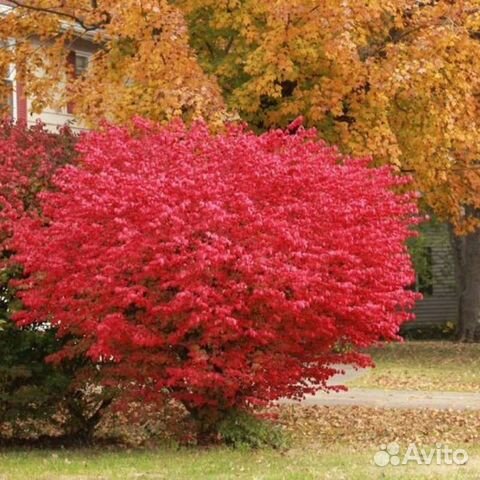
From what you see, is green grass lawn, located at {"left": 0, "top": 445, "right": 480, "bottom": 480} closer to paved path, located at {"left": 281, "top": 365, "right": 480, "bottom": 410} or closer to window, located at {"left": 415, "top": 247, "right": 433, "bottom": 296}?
paved path, located at {"left": 281, "top": 365, "right": 480, "bottom": 410}

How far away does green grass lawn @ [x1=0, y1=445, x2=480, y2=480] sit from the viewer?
38.1 ft

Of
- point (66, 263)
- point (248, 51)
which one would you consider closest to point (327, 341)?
point (66, 263)

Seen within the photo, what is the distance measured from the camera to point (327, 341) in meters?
13.5

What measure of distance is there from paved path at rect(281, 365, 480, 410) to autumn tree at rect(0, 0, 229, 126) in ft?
15.1

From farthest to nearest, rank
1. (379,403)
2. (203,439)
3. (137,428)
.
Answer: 1. (379,403)
2. (137,428)
3. (203,439)

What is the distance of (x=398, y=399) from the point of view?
19.2m

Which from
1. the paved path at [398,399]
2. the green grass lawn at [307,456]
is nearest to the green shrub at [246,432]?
the green grass lawn at [307,456]

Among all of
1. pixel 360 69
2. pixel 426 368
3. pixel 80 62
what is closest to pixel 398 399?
pixel 360 69

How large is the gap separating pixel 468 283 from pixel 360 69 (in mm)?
14573

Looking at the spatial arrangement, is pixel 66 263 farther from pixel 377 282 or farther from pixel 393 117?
pixel 393 117

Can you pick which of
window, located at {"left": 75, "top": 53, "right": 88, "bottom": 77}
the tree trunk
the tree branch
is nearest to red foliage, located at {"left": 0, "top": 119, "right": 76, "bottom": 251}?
the tree branch

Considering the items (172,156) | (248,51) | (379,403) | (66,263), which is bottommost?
(379,403)

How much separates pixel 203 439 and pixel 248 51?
9857 mm

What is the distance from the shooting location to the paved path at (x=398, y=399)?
724 inches
